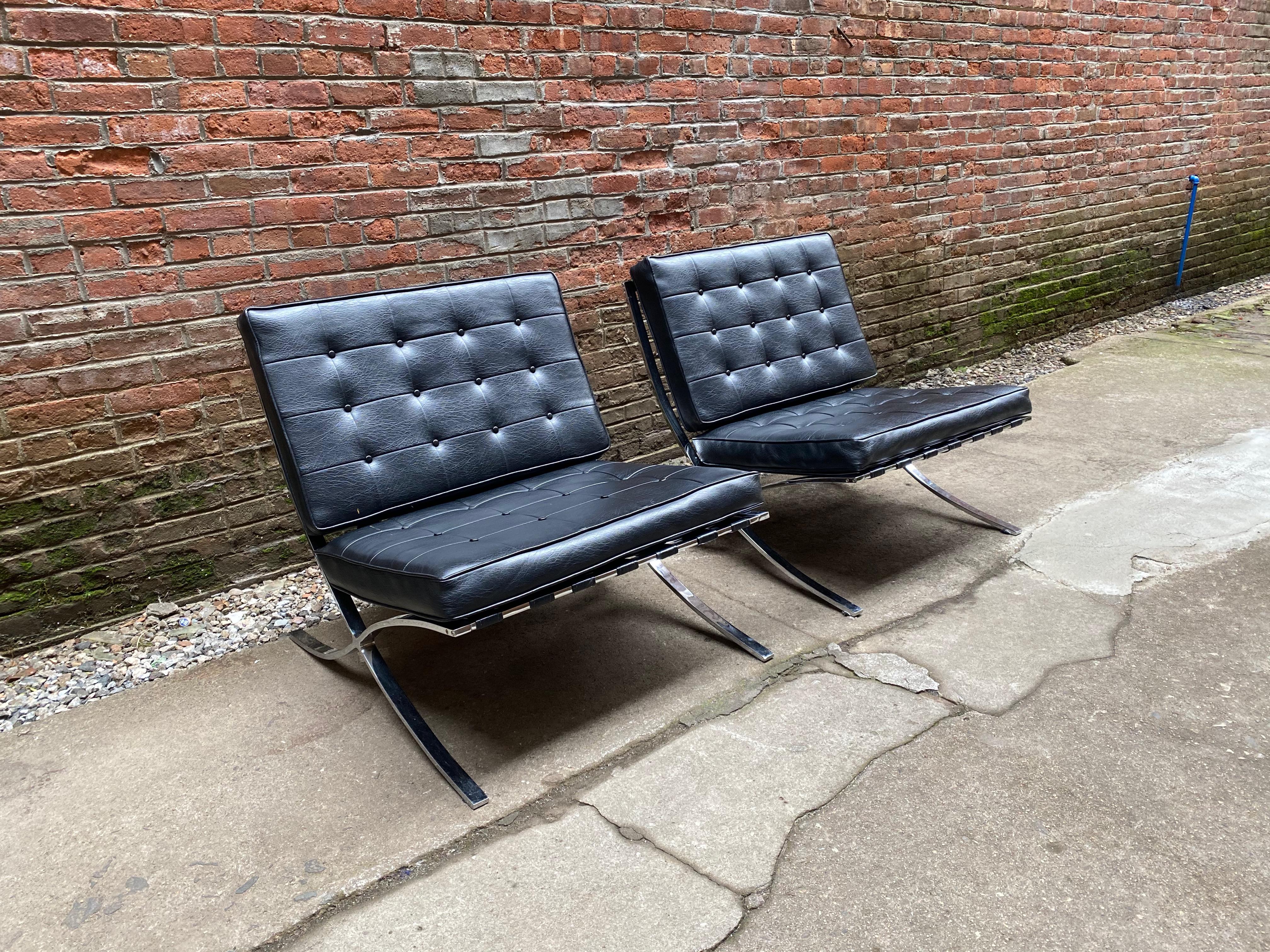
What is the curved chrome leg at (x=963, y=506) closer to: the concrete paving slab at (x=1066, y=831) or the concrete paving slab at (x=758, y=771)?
the concrete paving slab at (x=1066, y=831)

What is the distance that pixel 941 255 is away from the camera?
4.41 meters

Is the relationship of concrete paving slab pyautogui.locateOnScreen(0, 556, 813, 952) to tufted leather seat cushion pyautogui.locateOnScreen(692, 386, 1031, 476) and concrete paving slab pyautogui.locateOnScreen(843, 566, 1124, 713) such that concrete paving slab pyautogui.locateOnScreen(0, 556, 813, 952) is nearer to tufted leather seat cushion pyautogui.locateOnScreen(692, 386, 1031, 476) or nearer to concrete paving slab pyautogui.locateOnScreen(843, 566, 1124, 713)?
concrete paving slab pyautogui.locateOnScreen(843, 566, 1124, 713)

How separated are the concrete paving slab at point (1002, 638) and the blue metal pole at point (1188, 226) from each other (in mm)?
4708

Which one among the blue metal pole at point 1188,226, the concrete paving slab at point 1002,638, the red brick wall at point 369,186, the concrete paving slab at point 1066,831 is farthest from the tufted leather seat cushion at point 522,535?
the blue metal pole at point 1188,226

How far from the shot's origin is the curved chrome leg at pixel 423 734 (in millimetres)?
1737

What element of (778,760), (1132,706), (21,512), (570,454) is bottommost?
(1132,706)

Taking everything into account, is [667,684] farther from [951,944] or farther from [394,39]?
[394,39]

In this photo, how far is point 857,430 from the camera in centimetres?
240

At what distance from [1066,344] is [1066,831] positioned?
14.0 ft

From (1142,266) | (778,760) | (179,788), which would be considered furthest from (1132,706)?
(1142,266)

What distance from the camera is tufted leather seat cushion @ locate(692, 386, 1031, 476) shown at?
7.72 feet

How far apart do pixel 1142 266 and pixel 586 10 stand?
4365mm

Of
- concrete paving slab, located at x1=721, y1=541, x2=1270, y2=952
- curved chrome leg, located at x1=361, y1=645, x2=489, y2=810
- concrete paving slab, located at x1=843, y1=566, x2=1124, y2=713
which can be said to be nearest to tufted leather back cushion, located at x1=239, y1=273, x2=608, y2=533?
curved chrome leg, located at x1=361, y1=645, x2=489, y2=810

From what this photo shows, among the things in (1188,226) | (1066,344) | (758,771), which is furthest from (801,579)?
(1188,226)
